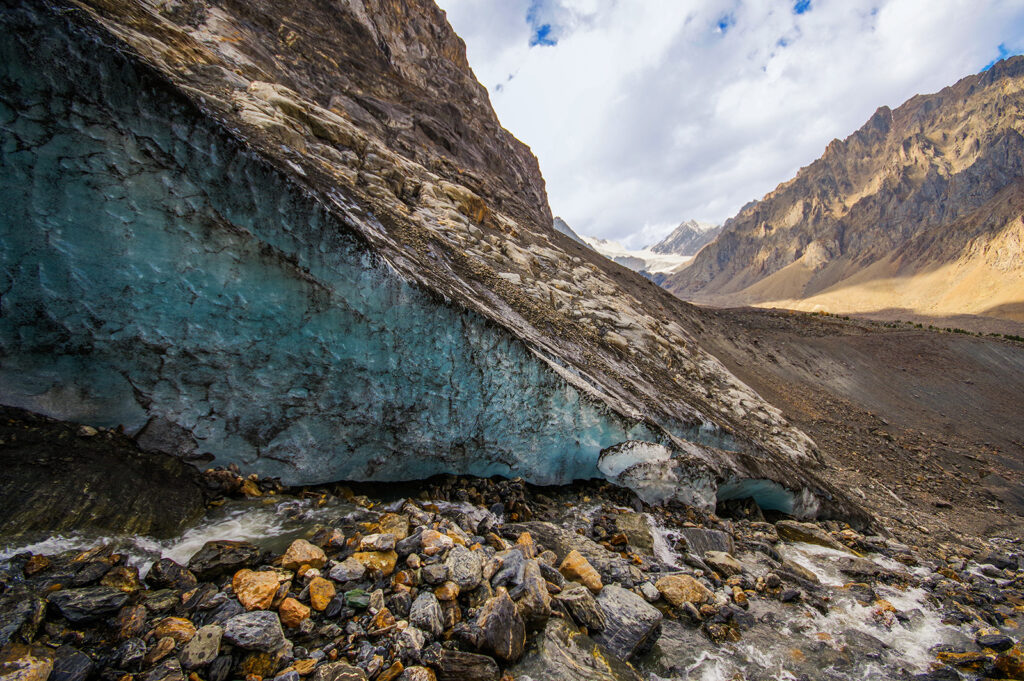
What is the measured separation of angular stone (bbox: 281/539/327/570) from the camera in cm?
288

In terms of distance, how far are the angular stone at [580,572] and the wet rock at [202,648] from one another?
8.82ft

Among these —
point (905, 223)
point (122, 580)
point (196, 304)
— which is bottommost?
point (122, 580)

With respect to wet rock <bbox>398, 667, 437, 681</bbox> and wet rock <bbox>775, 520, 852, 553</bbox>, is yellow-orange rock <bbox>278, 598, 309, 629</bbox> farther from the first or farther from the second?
wet rock <bbox>775, 520, 852, 553</bbox>

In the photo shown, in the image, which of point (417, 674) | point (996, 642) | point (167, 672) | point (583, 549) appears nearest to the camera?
point (167, 672)

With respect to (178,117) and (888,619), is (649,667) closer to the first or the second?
(888,619)

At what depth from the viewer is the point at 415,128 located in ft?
48.5

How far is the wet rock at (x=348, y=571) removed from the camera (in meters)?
2.84

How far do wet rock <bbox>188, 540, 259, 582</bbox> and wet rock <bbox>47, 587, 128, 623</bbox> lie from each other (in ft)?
1.37

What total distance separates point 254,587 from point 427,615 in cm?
119

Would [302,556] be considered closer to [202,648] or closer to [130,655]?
[202,648]

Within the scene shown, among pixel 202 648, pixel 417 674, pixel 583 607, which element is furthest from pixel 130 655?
pixel 583 607

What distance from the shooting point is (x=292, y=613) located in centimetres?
250

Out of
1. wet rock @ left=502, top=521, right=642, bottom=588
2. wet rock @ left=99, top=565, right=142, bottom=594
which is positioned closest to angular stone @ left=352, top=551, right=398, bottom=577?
wet rock @ left=99, top=565, right=142, bottom=594

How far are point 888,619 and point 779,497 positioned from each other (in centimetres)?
302
